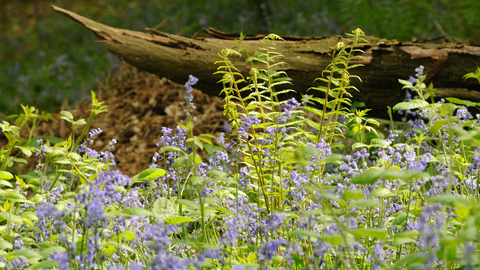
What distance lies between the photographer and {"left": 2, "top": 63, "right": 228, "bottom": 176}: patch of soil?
173 inches

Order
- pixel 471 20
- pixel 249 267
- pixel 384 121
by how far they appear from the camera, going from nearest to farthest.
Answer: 1. pixel 249 267
2. pixel 384 121
3. pixel 471 20

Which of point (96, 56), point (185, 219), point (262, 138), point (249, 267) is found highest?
point (96, 56)

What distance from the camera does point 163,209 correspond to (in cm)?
197

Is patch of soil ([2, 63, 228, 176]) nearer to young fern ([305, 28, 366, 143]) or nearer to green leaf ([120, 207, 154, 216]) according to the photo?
young fern ([305, 28, 366, 143])

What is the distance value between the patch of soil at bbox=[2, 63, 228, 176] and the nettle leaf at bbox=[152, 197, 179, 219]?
2040mm

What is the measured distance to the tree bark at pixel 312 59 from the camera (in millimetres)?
3359

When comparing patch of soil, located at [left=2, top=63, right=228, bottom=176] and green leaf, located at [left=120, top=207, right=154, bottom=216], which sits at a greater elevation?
patch of soil, located at [left=2, top=63, right=228, bottom=176]

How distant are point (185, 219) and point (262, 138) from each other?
0.63 metres

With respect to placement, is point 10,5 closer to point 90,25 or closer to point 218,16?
point 218,16

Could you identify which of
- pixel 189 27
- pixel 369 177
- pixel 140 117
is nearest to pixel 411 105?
pixel 369 177

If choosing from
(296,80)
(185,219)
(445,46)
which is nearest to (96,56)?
(296,80)

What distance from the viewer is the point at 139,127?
15.3ft

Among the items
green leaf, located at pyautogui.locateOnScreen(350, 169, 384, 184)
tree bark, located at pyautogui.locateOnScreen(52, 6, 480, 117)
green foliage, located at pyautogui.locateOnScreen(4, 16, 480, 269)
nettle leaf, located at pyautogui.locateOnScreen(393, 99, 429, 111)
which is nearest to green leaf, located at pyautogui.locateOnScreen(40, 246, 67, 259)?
green foliage, located at pyautogui.locateOnScreen(4, 16, 480, 269)

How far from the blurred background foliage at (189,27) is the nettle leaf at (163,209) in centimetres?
325
